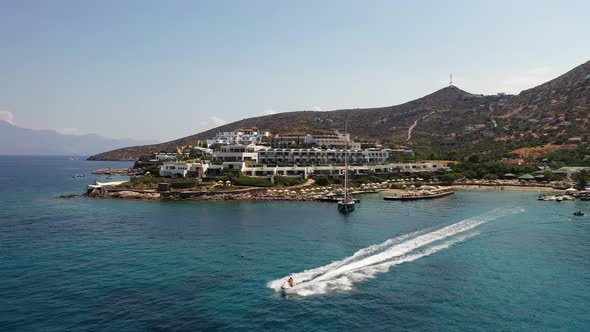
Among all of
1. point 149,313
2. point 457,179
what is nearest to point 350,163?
point 457,179

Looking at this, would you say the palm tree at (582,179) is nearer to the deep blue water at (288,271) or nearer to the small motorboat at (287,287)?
the deep blue water at (288,271)

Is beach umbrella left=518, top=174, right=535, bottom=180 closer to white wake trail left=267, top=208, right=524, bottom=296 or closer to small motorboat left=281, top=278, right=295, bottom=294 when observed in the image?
white wake trail left=267, top=208, right=524, bottom=296

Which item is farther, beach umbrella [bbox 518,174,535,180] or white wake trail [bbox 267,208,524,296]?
beach umbrella [bbox 518,174,535,180]

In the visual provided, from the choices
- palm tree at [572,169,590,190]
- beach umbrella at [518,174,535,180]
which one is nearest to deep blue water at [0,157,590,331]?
palm tree at [572,169,590,190]

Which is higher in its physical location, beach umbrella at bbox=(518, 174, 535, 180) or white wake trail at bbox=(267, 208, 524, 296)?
beach umbrella at bbox=(518, 174, 535, 180)

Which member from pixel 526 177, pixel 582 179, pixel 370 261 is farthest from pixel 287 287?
pixel 526 177
